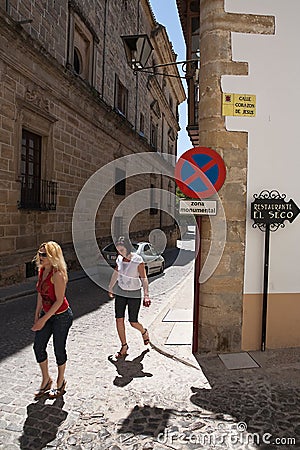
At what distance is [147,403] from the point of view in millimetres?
3971

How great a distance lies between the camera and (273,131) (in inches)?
215

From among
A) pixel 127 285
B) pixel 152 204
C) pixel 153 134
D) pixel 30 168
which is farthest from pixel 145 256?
pixel 153 134

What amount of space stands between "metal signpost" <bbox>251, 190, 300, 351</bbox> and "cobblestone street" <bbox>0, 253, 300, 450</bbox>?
0.79 metres

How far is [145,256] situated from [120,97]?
33.1ft

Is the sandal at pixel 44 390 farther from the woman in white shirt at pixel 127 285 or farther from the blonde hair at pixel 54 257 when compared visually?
the woman in white shirt at pixel 127 285

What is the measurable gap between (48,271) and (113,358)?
1.81m

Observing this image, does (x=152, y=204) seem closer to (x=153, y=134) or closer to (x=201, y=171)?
(x=153, y=134)

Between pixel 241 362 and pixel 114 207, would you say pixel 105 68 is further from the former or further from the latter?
pixel 241 362

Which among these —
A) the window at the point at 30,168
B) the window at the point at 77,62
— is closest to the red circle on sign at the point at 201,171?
the window at the point at 30,168

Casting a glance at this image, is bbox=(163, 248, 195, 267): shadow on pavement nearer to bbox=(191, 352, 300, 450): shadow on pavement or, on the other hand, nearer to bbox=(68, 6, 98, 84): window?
bbox=(68, 6, 98, 84): window

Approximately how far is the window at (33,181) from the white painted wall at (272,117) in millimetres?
7025

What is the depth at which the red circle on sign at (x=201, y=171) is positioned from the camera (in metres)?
5.25

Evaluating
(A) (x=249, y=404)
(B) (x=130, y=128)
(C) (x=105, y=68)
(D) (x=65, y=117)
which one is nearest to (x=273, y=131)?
(A) (x=249, y=404)

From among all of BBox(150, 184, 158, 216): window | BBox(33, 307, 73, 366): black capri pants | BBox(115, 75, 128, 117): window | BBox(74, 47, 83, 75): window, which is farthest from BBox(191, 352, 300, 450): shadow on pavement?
BBox(150, 184, 158, 216): window
